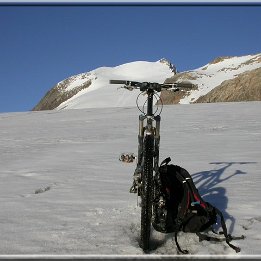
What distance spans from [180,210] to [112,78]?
153040 mm

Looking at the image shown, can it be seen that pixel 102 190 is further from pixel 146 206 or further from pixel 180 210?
pixel 146 206

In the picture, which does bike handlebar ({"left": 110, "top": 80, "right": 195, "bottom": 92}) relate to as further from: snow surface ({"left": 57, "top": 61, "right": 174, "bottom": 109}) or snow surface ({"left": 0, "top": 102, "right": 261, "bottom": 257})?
snow surface ({"left": 57, "top": 61, "right": 174, "bottom": 109})

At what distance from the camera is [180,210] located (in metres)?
4.79

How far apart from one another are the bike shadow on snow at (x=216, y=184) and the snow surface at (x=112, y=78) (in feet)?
274

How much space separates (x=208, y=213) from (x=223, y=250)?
1.55ft

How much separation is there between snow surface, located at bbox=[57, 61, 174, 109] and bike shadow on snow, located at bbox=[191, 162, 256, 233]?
274ft

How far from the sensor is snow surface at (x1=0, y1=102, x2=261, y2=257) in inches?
186

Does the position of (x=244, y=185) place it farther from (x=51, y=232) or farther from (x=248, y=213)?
(x=51, y=232)

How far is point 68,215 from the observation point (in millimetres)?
5793

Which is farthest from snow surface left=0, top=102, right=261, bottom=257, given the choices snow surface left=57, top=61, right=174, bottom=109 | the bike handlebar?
snow surface left=57, top=61, right=174, bottom=109

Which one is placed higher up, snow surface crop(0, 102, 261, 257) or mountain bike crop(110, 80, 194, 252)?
mountain bike crop(110, 80, 194, 252)

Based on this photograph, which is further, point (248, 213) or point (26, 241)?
point (248, 213)

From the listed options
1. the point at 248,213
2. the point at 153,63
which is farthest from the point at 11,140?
the point at 153,63

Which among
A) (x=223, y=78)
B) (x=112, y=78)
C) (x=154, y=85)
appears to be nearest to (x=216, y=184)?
(x=154, y=85)
